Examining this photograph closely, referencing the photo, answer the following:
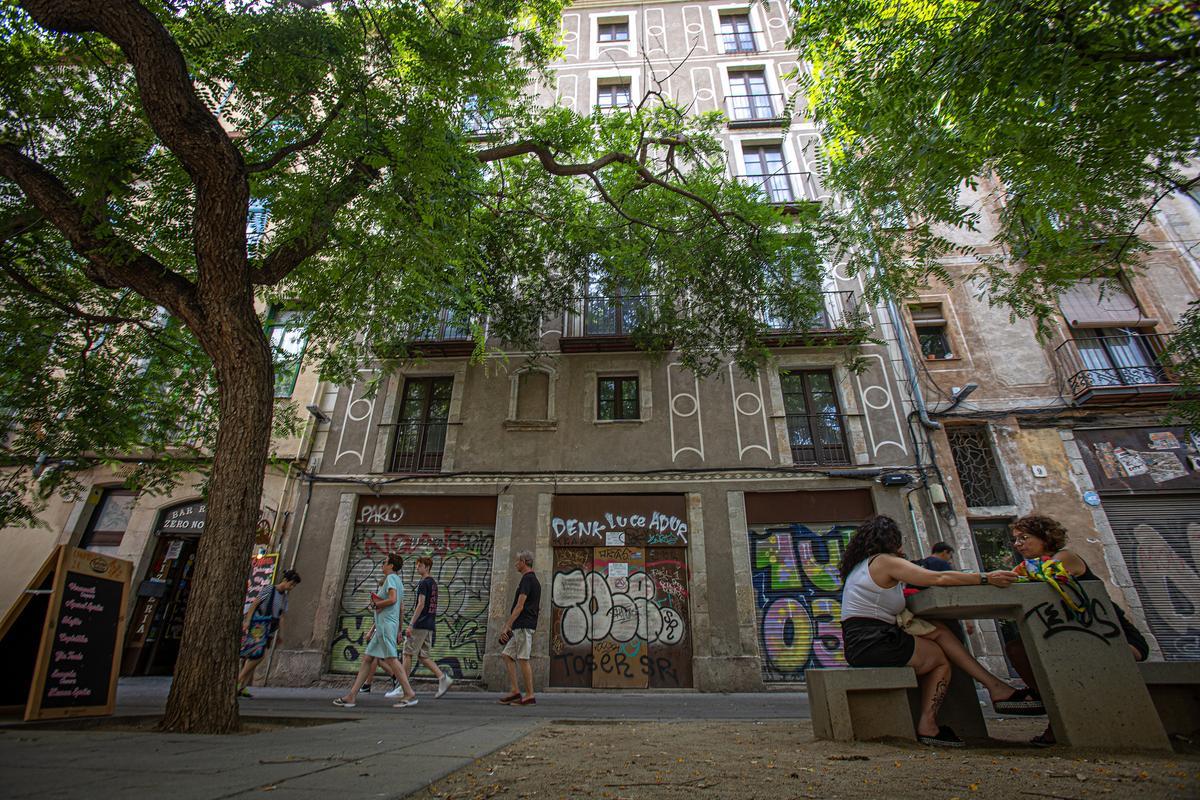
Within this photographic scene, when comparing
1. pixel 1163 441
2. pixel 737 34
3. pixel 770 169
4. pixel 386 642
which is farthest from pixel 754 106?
pixel 386 642

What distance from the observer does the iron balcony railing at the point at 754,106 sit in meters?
14.3

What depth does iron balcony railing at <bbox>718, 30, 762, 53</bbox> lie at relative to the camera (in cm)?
1546

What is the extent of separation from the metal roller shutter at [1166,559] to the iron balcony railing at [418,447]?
13.3 metres

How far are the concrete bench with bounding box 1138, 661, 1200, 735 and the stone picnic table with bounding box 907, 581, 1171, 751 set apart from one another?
371 mm

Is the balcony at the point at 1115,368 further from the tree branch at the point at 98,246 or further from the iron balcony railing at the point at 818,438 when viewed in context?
the tree branch at the point at 98,246

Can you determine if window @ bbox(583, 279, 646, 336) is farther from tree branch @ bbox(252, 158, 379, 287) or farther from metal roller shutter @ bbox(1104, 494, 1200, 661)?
metal roller shutter @ bbox(1104, 494, 1200, 661)

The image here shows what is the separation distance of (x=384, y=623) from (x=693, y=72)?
A: 16.1 meters

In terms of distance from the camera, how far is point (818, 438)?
10.7 meters

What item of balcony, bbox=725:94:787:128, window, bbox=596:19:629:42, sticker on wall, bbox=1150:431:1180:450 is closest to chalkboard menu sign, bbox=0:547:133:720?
balcony, bbox=725:94:787:128

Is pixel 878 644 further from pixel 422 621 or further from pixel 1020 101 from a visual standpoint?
pixel 422 621

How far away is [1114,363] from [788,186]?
26.6 ft

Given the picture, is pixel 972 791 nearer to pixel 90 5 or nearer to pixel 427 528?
pixel 90 5

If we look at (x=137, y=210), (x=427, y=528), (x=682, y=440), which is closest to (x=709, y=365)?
(x=682, y=440)

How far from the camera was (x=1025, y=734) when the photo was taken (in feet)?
12.1
